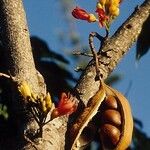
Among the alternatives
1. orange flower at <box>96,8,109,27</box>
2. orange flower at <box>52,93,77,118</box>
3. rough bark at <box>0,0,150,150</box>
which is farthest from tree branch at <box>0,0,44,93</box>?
orange flower at <box>96,8,109,27</box>

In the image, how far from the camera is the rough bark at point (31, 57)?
202cm

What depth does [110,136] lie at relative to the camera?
2188 mm

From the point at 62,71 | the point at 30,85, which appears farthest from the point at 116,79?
the point at 30,85

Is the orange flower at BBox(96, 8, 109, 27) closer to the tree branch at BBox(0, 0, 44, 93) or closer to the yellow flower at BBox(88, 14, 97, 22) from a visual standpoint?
the yellow flower at BBox(88, 14, 97, 22)

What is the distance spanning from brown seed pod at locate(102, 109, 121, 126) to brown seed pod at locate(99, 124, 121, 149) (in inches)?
0.8

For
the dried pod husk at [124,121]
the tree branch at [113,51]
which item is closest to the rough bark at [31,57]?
the tree branch at [113,51]

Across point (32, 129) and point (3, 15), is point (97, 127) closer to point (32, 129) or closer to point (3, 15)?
point (32, 129)

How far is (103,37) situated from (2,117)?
68 centimetres

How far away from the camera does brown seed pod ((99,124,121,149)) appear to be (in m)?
2.18

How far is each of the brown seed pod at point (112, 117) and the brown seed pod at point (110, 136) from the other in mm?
20

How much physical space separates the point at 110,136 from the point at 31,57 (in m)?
0.42

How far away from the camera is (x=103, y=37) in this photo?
2.29 metres

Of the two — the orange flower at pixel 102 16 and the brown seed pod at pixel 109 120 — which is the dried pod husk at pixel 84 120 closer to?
the brown seed pod at pixel 109 120

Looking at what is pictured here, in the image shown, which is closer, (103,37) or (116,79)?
(103,37)
